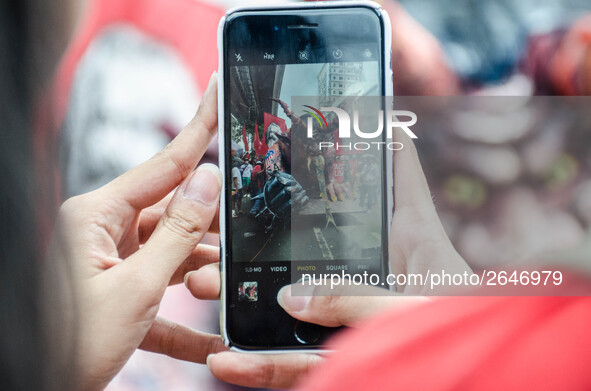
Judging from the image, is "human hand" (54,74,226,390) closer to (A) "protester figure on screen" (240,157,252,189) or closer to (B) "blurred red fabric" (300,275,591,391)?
(A) "protester figure on screen" (240,157,252,189)

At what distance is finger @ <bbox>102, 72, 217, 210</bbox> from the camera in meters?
0.31

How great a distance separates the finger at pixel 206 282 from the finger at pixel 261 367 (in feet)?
0.14

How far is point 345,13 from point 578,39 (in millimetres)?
198

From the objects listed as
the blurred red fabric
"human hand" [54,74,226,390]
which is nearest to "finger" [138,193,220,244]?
"human hand" [54,74,226,390]

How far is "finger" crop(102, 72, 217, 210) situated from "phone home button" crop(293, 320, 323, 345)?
0.41 ft

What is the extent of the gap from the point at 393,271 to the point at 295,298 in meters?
0.07

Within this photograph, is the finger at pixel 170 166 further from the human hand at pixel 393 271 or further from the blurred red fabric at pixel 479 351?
the blurred red fabric at pixel 479 351

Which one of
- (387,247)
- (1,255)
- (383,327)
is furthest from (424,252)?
Result: (1,255)

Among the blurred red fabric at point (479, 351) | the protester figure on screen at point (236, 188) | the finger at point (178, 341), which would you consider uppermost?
the protester figure on screen at point (236, 188)

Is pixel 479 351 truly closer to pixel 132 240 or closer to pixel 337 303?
pixel 337 303

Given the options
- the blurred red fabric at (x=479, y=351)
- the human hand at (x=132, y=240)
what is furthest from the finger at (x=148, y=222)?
the blurred red fabric at (x=479, y=351)

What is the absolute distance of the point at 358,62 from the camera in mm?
292

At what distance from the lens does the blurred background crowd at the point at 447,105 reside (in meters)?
0.35

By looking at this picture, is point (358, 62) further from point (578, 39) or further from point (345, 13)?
point (578, 39)
